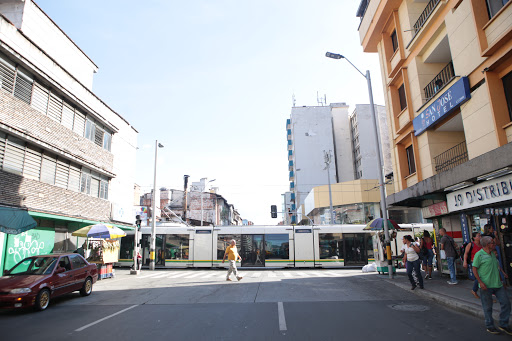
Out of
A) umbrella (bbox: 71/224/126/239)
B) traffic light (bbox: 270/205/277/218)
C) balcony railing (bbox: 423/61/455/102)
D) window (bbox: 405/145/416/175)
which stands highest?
balcony railing (bbox: 423/61/455/102)

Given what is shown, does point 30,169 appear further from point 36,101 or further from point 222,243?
point 222,243

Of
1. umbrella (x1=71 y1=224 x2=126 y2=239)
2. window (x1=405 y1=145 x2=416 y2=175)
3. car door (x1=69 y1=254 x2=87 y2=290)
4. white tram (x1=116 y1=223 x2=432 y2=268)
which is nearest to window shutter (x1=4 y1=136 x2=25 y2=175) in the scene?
umbrella (x1=71 y1=224 x2=126 y2=239)

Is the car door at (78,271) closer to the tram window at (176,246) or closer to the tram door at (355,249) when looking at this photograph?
the tram window at (176,246)

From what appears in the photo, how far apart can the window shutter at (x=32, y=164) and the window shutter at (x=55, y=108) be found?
2132 mm

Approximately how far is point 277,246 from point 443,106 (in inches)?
562

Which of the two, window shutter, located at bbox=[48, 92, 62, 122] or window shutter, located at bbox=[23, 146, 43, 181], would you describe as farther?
window shutter, located at bbox=[48, 92, 62, 122]

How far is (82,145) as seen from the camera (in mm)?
19688

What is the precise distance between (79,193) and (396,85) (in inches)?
703

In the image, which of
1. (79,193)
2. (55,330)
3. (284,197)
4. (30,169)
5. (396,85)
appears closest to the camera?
(55,330)

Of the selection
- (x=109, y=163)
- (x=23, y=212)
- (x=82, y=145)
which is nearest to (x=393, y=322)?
(x=23, y=212)

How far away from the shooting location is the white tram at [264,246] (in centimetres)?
2330

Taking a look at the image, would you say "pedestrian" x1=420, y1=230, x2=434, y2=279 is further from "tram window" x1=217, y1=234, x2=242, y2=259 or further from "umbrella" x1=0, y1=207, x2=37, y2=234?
"umbrella" x1=0, y1=207, x2=37, y2=234

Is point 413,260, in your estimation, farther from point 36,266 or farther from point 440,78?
point 36,266

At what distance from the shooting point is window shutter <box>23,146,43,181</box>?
1542cm
